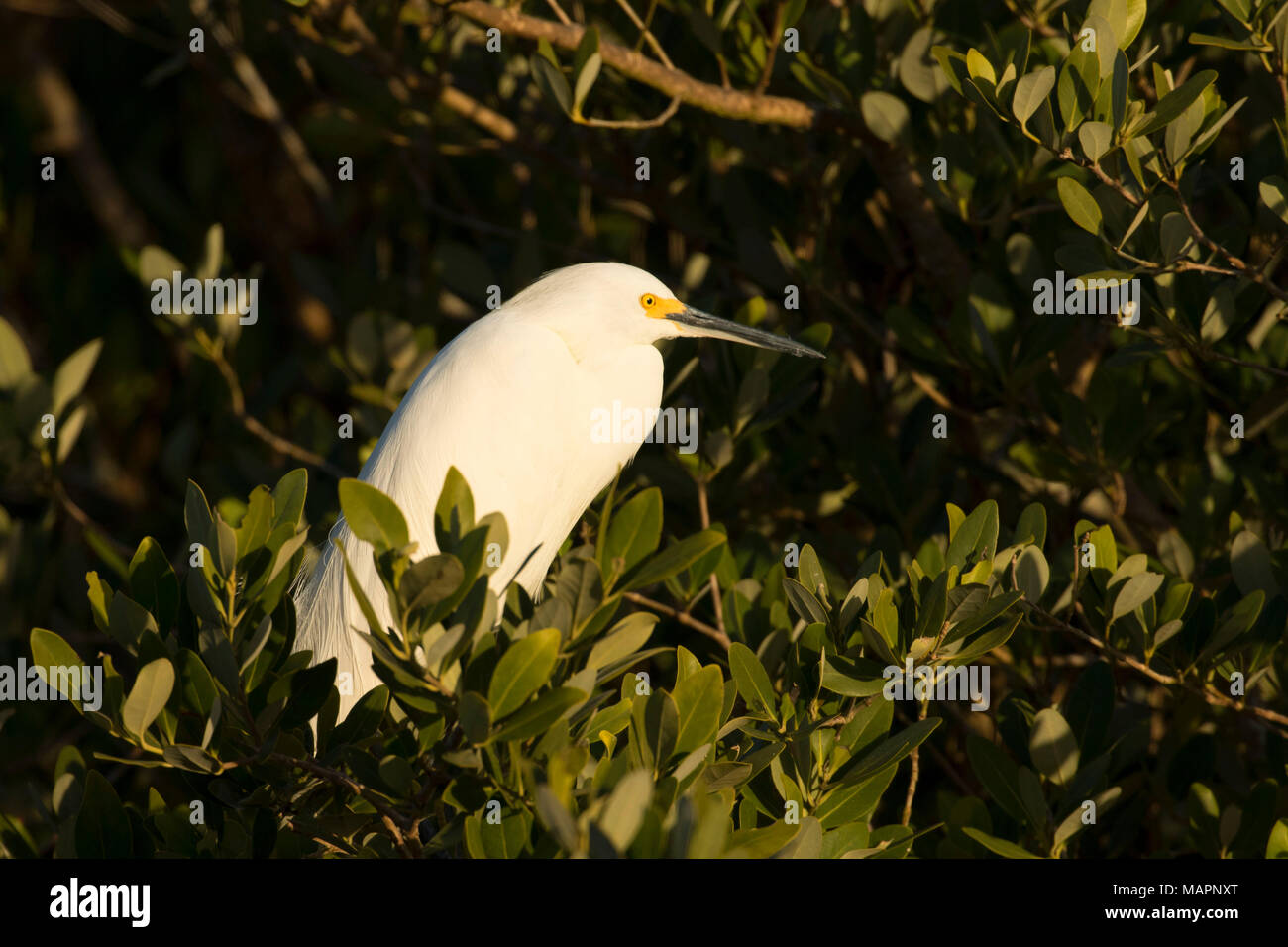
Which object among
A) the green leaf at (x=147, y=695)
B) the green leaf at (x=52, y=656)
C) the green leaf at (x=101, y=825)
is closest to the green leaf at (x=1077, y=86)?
the green leaf at (x=147, y=695)

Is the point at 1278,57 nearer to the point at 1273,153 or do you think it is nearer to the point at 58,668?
the point at 1273,153

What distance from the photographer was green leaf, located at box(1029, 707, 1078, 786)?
6.99 feet

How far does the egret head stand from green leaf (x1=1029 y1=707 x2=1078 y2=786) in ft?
3.27

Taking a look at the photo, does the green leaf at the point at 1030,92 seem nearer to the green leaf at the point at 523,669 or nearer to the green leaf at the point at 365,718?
the green leaf at the point at 523,669

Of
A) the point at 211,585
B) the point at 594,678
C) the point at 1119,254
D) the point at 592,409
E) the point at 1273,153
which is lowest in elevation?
the point at 594,678

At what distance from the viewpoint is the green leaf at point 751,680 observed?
1.95 m

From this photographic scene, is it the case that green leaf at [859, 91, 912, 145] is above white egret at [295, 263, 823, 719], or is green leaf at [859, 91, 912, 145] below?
A: above

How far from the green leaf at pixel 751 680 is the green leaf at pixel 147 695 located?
34.6 inches

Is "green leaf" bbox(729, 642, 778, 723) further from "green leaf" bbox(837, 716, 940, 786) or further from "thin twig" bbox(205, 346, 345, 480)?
"thin twig" bbox(205, 346, 345, 480)

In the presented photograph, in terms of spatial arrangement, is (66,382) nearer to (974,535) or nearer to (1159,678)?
(974,535)

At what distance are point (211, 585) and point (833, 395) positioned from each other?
1.85 meters

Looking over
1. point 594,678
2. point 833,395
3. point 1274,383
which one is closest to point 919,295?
point 833,395

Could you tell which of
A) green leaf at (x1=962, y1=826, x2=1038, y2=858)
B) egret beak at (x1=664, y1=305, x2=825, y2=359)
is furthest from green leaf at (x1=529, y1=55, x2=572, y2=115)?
green leaf at (x1=962, y1=826, x2=1038, y2=858)

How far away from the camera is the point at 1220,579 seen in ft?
9.11
